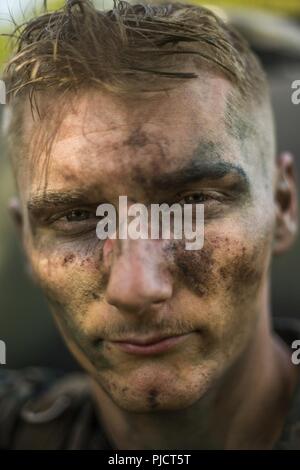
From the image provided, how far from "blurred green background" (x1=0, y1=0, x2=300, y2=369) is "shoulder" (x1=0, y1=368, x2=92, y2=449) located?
0.46 m

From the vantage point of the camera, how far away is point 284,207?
1.52 metres

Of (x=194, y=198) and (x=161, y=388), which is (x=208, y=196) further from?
(x=161, y=388)

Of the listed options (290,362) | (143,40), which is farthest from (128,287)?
(290,362)

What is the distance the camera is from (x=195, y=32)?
1270mm

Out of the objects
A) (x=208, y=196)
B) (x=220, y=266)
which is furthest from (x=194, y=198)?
(x=220, y=266)

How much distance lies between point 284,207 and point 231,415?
47 cm

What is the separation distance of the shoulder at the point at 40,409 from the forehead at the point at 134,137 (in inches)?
27.6

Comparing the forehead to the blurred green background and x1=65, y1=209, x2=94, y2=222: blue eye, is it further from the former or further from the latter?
the blurred green background

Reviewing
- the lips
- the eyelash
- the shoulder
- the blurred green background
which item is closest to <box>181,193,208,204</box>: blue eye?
the eyelash

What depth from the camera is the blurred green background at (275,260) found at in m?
2.29

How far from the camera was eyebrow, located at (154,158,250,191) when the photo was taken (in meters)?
1.19

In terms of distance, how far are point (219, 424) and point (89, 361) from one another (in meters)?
Result: 0.33

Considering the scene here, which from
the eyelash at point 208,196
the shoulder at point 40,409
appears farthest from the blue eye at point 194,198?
the shoulder at point 40,409

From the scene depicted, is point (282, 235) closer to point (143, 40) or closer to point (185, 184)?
point (185, 184)
